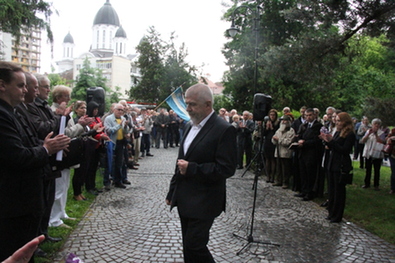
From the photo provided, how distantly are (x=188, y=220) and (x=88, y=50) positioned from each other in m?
112

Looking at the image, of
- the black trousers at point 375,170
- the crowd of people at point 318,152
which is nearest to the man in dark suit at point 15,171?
the crowd of people at point 318,152

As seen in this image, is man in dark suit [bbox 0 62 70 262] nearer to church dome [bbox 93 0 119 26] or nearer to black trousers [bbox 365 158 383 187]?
black trousers [bbox 365 158 383 187]

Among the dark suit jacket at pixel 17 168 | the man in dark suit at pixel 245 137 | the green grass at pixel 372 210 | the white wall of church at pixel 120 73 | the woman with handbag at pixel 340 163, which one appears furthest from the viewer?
the white wall of church at pixel 120 73

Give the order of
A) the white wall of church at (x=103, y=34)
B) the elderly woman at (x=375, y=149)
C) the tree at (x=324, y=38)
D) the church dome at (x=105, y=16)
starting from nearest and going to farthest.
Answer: the tree at (x=324, y=38) → the elderly woman at (x=375, y=149) → the church dome at (x=105, y=16) → the white wall of church at (x=103, y=34)

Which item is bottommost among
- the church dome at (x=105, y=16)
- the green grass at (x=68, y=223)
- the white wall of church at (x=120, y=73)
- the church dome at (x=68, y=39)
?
the green grass at (x=68, y=223)

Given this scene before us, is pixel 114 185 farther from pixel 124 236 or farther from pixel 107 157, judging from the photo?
pixel 124 236

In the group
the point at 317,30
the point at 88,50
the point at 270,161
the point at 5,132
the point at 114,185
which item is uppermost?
the point at 88,50

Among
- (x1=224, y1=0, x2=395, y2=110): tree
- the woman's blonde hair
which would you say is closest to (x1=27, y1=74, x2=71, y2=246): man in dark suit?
the woman's blonde hair

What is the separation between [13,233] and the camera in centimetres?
250

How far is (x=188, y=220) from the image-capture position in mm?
3158


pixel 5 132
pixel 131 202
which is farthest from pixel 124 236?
pixel 5 132

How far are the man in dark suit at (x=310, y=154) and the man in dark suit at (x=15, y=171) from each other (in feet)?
21.3

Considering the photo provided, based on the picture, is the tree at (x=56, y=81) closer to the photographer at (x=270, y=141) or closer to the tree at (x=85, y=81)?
the tree at (x=85, y=81)

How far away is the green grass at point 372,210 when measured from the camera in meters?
5.86
